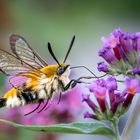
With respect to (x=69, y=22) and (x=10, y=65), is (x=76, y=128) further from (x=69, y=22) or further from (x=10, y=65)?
(x=69, y=22)

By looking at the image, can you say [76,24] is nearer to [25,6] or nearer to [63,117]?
[25,6]

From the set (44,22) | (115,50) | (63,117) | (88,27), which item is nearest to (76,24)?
(88,27)

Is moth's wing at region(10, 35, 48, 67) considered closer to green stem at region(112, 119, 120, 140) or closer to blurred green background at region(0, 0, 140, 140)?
green stem at region(112, 119, 120, 140)

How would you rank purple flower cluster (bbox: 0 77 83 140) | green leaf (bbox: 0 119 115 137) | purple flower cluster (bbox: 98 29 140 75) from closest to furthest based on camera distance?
green leaf (bbox: 0 119 115 137)
purple flower cluster (bbox: 98 29 140 75)
purple flower cluster (bbox: 0 77 83 140)

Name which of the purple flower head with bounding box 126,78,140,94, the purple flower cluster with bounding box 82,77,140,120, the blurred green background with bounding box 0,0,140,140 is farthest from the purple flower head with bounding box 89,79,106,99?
the blurred green background with bounding box 0,0,140,140

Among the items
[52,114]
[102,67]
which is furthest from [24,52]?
[52,114]

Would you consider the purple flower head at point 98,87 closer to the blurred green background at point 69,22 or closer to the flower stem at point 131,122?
the flower stem at point 131,122

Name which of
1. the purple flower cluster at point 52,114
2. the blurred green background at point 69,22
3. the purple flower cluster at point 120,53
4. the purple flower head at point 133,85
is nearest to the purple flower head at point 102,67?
the purple flower cluster at point 120,53
